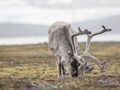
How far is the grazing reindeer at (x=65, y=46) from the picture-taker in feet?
135

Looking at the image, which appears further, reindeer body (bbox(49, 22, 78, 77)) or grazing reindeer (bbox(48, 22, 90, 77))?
reindeer body (bbox(49, 22, 78, 77))

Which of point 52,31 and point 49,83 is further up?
point 52,31

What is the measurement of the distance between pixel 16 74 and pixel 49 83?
31.1ft

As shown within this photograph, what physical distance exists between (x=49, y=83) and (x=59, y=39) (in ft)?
16.6

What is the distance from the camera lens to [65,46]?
41719 mm

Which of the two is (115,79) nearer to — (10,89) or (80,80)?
(80,80)

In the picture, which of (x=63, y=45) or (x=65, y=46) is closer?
(x=65, y=46)

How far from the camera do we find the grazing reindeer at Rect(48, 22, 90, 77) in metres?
41.1

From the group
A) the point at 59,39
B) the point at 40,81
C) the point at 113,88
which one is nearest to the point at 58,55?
the point at 59,39

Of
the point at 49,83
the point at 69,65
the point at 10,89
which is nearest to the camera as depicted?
the point at 10,89

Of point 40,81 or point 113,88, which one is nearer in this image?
point 113,88

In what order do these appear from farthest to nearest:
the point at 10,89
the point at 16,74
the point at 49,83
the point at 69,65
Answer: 1. the point at 16,74
2. the point at 69,65
3. the point at 49,83
4. the point at 10,89

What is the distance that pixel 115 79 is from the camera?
40.1 meters

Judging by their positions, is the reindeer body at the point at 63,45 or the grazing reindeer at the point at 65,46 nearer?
the grazing reindeer at the point at 65,46
